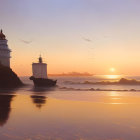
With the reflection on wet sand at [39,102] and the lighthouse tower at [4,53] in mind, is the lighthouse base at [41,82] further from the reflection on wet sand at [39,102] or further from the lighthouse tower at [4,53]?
the reflection on wet sand at [39,102]

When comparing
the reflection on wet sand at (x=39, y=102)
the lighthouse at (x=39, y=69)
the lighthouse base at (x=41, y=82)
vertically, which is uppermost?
the lighthouse at (x=39, y=69)

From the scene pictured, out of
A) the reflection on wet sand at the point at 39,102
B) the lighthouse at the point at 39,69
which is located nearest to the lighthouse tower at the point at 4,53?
the lighthouse at the point at 39,69

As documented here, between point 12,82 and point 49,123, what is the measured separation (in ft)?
184

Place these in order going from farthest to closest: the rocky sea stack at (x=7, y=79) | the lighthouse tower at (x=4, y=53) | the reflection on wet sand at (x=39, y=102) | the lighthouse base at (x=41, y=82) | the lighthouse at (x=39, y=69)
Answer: the lighthouse at (x=39, y=69)
the lighthouse base at (x=41, y=82)
the lighthouse tower at (x=4, y=53)
the rocky sea stack at (x=7, y=79)
the reflection on wet sand at (x=39, y=102)

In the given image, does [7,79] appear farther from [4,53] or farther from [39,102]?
[39,102]

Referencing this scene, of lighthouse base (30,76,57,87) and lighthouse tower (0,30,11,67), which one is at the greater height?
lighthouse tower (0,30,11,67)

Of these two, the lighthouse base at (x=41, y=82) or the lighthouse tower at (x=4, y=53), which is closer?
the lighthouse tower at (x=4, y=53)

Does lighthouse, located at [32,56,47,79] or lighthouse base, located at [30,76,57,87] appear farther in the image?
lighthouse, located at [32,56,47,79]

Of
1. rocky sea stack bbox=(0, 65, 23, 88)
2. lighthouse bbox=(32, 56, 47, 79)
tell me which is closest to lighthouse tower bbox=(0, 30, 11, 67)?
rocky sea stack bbox=(0, 65, 23, 88)

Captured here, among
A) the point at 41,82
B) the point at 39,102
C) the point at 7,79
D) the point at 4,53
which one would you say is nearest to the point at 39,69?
the point at 41,82

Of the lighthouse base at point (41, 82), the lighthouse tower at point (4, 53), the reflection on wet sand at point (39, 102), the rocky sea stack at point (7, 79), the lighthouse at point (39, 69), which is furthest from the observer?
the lighthouse at point (39, 69)

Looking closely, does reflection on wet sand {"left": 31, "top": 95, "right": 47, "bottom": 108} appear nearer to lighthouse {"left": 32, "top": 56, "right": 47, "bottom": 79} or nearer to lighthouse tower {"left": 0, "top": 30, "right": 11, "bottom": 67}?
lighthouse tower {"left": 0, "top": 30, "right": 11, "bottom": 67}

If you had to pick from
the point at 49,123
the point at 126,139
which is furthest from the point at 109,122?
the point at 49,123

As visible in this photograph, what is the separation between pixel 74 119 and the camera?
12.6 metres
